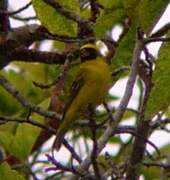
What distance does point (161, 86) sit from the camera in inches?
46.1

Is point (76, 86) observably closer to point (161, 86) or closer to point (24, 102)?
point (24, 102)

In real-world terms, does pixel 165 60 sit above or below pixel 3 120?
below

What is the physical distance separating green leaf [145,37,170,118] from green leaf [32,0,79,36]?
1.52 ft

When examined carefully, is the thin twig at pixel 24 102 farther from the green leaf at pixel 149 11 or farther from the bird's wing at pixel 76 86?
the green leaf at pixel 149 11

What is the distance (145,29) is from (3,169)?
681 millimetres

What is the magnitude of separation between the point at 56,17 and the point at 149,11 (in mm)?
539

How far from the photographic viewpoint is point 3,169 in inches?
70.6

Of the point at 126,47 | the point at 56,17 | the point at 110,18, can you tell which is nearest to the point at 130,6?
the point at 110,18

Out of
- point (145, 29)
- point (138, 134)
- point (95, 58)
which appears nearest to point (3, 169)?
point (138, 134)

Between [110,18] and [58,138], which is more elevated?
[58,138]

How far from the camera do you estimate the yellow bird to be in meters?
2.54

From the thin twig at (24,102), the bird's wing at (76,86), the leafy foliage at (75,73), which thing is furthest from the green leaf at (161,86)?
the bird's wing at (76,86)

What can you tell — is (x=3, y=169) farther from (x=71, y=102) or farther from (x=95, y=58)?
(x=95, y=58)

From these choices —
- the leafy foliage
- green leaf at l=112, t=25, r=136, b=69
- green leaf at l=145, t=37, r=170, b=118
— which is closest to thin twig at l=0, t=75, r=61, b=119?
the leafy foliage
